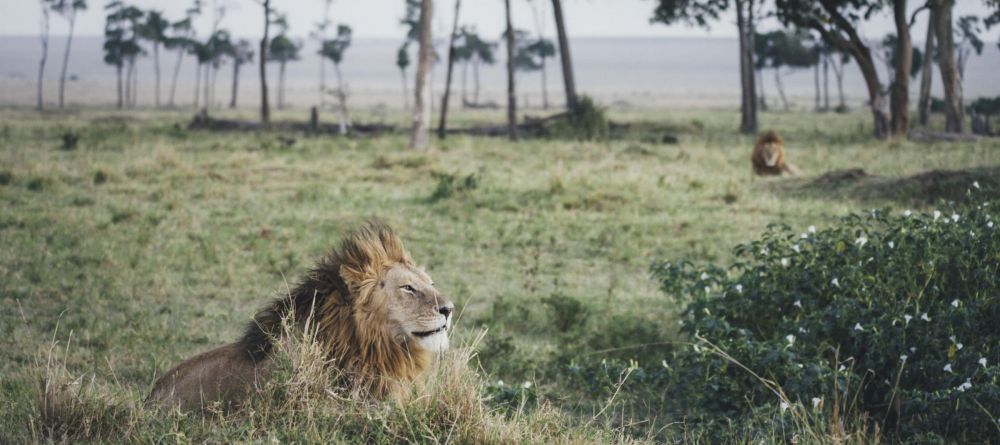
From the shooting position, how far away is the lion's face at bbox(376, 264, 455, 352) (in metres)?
5.03

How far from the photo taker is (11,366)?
716 cm

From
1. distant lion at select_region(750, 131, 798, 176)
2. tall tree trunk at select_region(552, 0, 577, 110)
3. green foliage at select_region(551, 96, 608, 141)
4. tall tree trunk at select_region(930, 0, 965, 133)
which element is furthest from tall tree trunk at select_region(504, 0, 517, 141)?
tall tree trunk at select_region(930, 0, 965, 133)

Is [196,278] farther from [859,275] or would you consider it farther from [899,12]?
[899,12]

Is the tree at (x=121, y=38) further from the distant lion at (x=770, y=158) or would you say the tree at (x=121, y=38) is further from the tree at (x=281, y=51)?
the distant lion at (x=770, y=158)

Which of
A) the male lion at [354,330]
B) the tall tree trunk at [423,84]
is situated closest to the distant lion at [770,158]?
the tall tree trunk at [423,84]

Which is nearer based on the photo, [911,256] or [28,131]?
[911,256]

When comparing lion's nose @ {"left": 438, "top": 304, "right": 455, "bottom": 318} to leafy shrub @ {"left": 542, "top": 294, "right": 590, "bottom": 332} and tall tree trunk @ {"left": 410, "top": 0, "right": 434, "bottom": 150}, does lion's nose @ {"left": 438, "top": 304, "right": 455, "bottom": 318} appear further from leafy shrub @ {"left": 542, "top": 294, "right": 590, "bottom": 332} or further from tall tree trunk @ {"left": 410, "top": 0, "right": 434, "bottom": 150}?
tall tree trunk @ {"left": 410, "top": 0, "right": 434, "bottom": 150}

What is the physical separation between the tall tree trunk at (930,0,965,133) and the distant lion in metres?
11.9

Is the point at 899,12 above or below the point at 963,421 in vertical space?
above

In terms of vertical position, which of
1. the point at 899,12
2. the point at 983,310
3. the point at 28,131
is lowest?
the point at 983,310

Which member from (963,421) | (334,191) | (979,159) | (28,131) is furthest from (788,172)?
(28,131)

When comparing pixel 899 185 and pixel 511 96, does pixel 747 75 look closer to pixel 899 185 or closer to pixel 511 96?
pixel 511 96

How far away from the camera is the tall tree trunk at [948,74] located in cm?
2925

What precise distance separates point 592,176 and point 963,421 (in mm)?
13274
